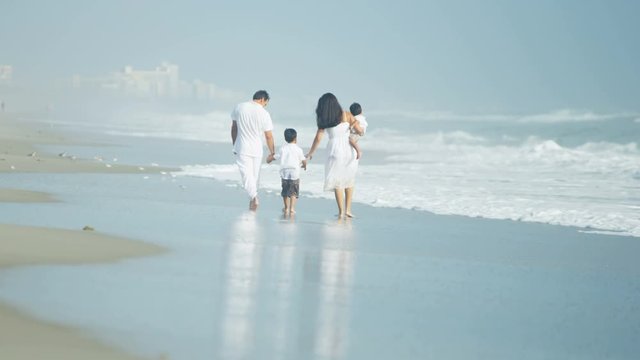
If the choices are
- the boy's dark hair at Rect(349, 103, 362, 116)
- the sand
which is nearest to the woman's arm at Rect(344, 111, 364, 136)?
the boy's dark hair at Rect(349, 103, 362, 116)

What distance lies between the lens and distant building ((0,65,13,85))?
104250 millimetres

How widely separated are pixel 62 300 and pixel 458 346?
7.14ft

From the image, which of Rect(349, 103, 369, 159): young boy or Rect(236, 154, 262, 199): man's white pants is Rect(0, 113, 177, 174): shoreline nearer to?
Rect(236, 154, 262, 199): man's white pants

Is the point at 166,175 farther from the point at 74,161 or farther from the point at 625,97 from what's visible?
the point at 625,97

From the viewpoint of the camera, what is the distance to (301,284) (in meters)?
7.35

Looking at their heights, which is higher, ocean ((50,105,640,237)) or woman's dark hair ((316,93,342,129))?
woman's dark hair ((316,93,342,129))

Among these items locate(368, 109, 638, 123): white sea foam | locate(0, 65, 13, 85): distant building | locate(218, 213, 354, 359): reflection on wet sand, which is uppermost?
locate(0, 65, 13, 85): distant building

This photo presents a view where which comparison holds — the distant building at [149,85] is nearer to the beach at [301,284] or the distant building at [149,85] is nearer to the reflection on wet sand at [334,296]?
the beach at [301,284]

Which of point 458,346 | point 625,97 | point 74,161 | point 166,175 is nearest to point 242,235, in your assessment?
point 458,346

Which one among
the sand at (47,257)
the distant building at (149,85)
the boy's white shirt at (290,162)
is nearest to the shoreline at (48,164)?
the sand at (47,257)

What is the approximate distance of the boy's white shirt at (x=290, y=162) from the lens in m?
12.7

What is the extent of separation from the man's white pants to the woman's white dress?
841 millimetres

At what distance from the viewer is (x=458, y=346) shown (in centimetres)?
573

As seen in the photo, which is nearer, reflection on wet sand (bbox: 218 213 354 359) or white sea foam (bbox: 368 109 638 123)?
reflection on wet sand (bbox: 218 213 354 359)
